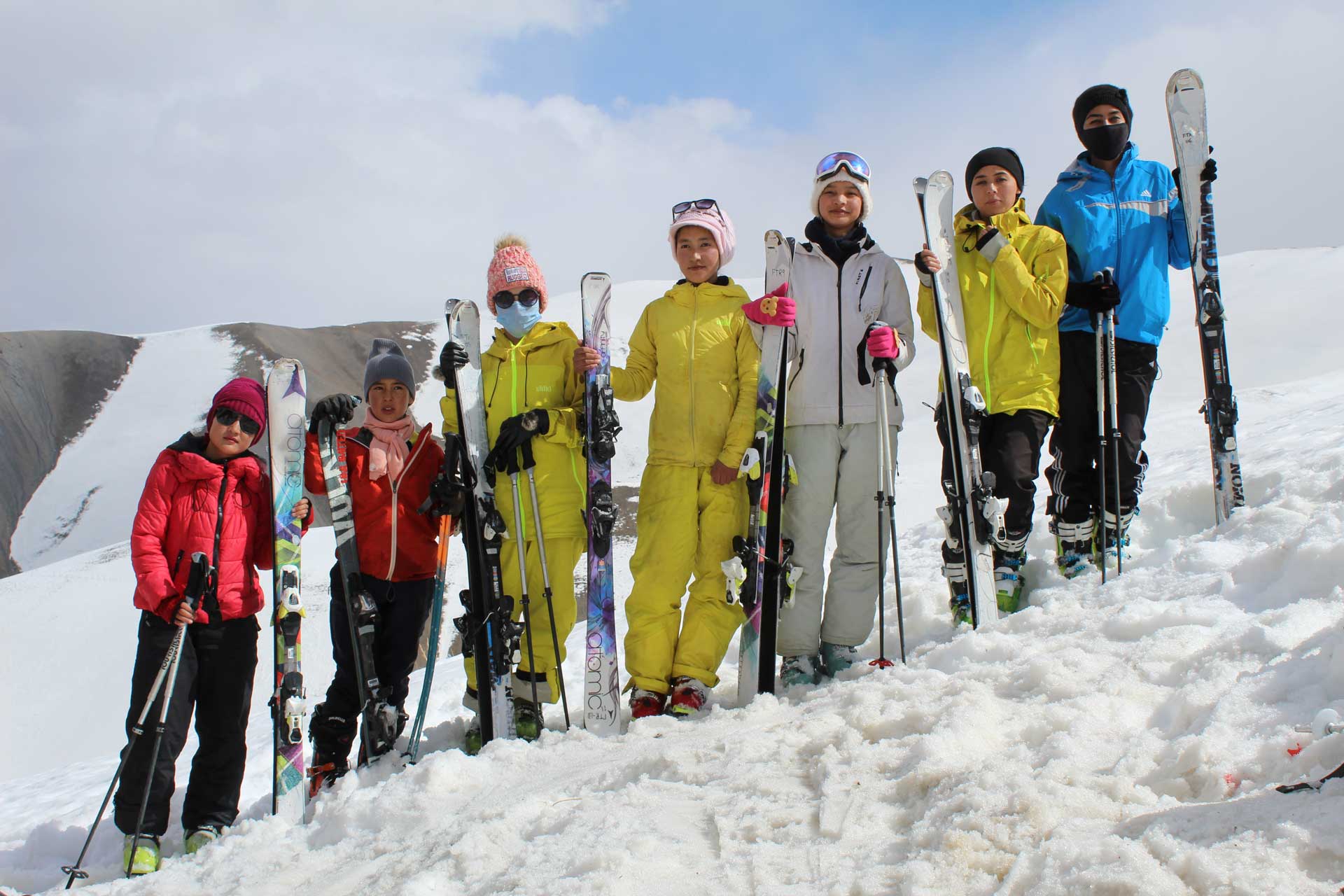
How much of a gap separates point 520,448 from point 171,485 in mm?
1549

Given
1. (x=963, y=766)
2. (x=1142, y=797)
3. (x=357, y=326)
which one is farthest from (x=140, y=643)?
(x=357, y=326)

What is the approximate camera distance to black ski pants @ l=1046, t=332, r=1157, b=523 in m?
4.43

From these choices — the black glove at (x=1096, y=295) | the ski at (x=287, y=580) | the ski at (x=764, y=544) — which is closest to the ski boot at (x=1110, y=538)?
the black glove at (x=1096, y=295)

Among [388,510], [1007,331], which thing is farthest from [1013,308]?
[388,510]

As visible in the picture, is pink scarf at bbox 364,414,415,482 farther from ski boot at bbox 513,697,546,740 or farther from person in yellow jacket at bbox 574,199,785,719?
ski boot at bbox 513,697,546,740

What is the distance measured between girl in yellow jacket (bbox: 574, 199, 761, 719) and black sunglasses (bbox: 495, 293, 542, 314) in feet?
1.59

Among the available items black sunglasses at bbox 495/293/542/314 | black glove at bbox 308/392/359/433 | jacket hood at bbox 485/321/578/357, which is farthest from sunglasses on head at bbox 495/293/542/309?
black glove at bbox 308/392/359/433

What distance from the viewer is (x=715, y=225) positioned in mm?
4336

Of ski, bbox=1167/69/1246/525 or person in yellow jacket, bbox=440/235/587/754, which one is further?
ski, bbox=1167/69/1246/525

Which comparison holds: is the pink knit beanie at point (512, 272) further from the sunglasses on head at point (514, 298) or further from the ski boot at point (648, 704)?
the ski boot at point (648, 704)

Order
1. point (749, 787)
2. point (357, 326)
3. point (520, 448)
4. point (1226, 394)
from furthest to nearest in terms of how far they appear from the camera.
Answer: point (357, 326), point (1226, 394), point (520, 448), point (749, 787)

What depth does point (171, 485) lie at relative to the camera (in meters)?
3.79

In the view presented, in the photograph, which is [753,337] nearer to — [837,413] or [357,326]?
[837,413]

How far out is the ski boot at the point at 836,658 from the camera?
165 inches
